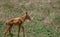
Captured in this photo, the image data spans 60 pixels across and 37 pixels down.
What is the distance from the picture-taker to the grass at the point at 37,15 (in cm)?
594

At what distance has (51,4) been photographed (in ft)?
25.6

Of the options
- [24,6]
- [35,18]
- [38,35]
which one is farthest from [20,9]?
[38,35]

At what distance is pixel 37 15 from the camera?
6.88m

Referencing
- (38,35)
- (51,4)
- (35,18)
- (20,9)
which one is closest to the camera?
(38,35)

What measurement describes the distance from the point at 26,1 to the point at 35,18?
1.48 meters

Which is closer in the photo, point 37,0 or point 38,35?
point 38,35

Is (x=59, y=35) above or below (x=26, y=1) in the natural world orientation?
below

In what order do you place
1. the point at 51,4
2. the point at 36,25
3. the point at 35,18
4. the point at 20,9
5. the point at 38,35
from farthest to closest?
the point at 51,4
the point at 20,9
the point at 35,18
the point at 36,25
the point at 38,35

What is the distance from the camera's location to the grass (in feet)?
19.5

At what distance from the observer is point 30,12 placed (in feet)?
23.2

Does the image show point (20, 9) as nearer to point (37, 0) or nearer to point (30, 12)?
point (30, 12)

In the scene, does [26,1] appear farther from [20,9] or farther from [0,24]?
[0,24]

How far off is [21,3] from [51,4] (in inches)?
38.4

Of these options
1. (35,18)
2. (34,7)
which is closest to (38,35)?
(35,18)
